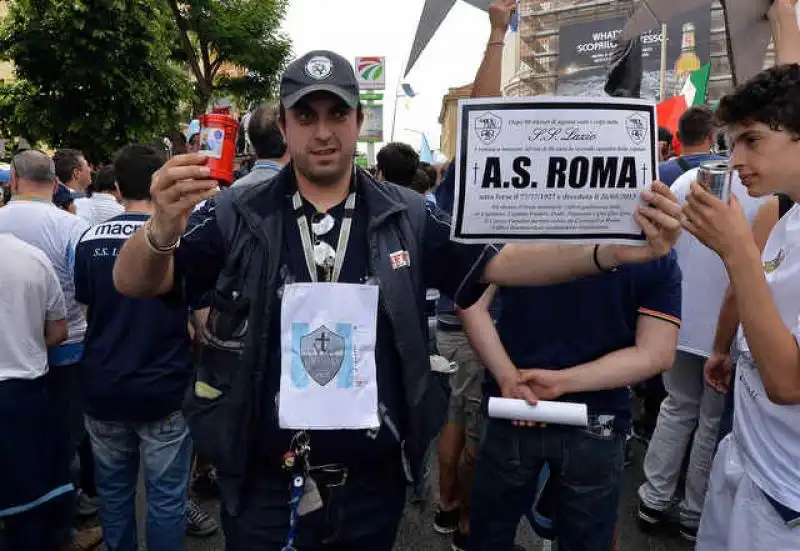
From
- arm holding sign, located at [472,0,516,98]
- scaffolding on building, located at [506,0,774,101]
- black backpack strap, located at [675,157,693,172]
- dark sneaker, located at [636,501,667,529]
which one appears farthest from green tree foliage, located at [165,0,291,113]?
scaffolding on building, located at [506,0,774,101]

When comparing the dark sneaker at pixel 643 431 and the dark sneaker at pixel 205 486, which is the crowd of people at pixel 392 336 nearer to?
the dark sneaker at pixel 205 486

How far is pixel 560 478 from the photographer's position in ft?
7.57

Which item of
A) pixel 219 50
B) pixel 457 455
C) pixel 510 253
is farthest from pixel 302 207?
pixel 219 50

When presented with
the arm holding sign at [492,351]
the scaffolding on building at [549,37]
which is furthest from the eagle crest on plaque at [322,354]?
the scaffolding on building at [549,37]

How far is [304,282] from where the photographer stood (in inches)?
70.0

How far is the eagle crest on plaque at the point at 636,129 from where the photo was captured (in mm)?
1615

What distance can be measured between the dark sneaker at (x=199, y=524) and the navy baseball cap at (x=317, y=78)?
9.30 ft

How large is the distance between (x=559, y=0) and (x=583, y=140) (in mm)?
62148

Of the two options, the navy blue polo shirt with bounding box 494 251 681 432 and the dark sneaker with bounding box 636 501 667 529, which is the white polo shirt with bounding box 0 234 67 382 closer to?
the navy blue polo shirt with bounding box 494 251 681 432

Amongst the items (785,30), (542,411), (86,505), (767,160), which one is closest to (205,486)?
(86,505)

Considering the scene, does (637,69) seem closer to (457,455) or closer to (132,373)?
(457,455)

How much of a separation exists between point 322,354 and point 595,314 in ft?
3.51

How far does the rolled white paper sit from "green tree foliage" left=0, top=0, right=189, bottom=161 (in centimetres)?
1320

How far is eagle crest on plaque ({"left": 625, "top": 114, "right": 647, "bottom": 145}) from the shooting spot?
1.62 m
